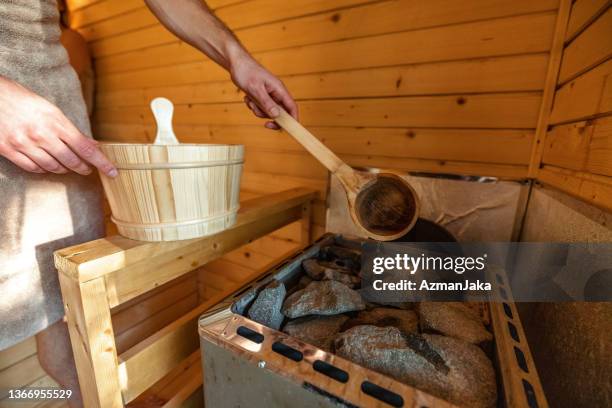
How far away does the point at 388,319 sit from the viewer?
659 mm

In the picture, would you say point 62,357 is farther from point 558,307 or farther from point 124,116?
point 124,116

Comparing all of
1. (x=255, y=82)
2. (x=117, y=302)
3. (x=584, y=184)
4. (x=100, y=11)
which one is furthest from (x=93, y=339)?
(x=100, y=11)

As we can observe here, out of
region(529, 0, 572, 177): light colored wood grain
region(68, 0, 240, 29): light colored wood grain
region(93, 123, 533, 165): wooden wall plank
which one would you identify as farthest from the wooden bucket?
region(68, 0, 240, 29): light colored wood grain

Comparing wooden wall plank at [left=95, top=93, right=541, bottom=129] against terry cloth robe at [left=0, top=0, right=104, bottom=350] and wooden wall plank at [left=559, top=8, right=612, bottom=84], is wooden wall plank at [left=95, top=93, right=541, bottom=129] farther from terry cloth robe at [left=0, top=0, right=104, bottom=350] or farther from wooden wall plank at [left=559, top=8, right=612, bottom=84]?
terry cloth robe at [left=0, top=0, right=104, bottom=350]

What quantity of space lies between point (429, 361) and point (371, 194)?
0.41m

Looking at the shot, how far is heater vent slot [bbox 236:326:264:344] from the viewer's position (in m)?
0.53

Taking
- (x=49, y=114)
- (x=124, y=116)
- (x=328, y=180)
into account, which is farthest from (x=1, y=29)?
(x=124, y=116)

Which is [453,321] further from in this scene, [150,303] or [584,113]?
[150,303]

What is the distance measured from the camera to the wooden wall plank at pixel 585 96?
553 mm

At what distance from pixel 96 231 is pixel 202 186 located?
16.2 inches

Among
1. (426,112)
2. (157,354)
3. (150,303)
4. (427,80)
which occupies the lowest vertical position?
(150,303)

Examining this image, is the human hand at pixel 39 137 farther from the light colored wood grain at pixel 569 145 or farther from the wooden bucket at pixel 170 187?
the light colored wood grain at pixel 569 145

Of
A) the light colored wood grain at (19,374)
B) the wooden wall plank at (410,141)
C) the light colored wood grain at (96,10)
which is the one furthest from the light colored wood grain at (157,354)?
the light colored wood grain at (96,10)

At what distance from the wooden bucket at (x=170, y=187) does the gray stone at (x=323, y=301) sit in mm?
249
